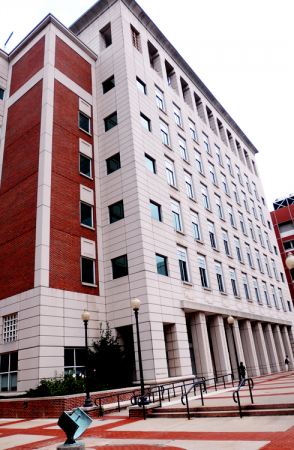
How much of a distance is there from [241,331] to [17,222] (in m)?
24.4

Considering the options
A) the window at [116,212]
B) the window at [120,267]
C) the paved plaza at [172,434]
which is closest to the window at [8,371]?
the paved plaza at [172,434]

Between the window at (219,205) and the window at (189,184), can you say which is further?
the window at (219,205)

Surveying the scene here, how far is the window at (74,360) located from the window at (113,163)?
13758 millimetres

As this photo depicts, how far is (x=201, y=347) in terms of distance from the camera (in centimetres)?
2633

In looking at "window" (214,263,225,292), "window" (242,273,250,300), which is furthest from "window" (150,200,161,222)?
"window" (242,273,250,300)

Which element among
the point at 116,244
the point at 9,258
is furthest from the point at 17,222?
the point at 116,244

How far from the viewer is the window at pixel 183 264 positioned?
92.2 ft

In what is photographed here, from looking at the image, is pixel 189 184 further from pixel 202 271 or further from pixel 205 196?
pixel 202 271

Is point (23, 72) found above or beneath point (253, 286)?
above

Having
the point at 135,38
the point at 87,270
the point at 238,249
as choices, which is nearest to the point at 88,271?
the point at 87,270

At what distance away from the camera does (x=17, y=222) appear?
970 inches

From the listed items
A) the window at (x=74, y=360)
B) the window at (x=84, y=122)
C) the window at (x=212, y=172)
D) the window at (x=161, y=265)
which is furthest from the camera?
the window at (x=212, y=172)

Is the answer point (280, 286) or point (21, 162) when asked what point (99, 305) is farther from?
point (280, 286)

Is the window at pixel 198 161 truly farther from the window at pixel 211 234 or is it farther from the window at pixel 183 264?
the window at pixel 183 264
